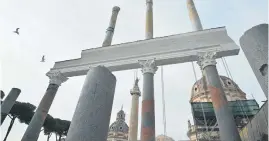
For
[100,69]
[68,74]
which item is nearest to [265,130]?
[100,69]

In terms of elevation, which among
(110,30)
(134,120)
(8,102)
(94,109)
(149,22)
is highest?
(149,22)

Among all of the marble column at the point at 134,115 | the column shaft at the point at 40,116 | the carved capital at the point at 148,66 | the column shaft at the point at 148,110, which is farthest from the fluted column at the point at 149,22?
the marble column at the point at 134,115

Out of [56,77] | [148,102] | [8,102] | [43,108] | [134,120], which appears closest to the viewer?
[148,102]

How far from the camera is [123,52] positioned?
38.8 ft

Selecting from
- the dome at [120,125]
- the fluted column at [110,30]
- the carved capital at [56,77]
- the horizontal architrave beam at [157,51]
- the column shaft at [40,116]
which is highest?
→ the dome at [120,125]

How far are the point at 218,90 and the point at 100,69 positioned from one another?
20.5 ft

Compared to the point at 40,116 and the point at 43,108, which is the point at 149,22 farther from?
the point at 40,116

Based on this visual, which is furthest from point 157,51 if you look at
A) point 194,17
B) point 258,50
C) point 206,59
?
point 258,50

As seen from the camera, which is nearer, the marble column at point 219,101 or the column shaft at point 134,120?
the marble column at point 219,101

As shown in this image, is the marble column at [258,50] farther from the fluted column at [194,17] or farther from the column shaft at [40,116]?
the fluted column at [194,17]

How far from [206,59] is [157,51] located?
2678mm

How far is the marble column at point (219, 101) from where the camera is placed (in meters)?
7.15

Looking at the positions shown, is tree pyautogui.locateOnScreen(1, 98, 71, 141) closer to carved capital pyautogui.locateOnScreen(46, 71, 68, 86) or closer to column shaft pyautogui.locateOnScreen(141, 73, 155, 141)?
carved capital pyautogui.locateOnScreen(46, 71, 68, 86)

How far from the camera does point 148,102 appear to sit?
9273 millimetres
